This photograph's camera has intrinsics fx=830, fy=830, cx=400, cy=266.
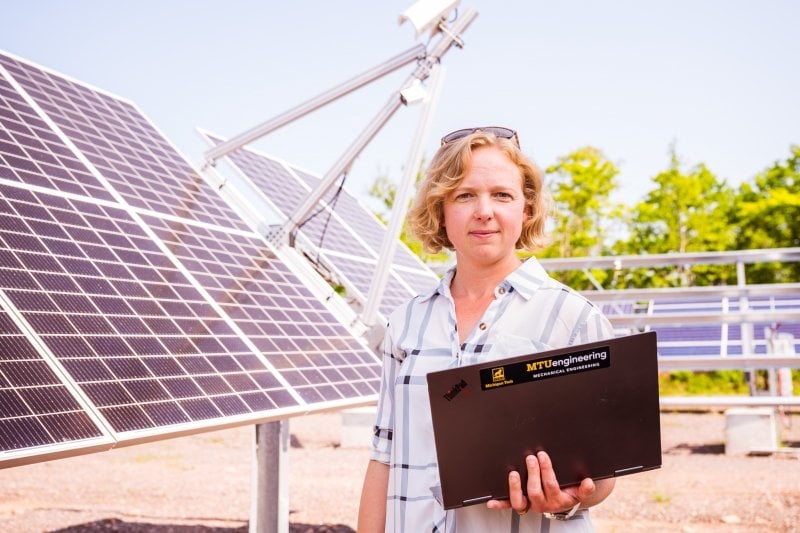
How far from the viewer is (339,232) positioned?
A: 10492 millimetres

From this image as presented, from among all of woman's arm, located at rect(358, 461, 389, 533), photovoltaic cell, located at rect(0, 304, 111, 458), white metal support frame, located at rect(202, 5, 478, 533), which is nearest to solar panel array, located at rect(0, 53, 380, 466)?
photovoltaic cell, located at rect(0, 304, 111, 458)

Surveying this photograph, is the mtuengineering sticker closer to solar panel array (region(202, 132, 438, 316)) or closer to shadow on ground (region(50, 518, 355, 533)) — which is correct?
solar panel array (region(202, 132, 438, 316))

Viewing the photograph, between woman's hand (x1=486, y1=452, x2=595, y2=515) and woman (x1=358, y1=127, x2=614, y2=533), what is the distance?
1 centimetres

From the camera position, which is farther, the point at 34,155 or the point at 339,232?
the point at 339,232

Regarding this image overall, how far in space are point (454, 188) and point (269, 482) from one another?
435 cm

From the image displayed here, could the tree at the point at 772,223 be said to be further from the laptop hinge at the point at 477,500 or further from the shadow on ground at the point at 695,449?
the laptop hinge at the point at 477,500

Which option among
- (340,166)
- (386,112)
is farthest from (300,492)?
(386,112)

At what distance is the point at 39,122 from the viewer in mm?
6840

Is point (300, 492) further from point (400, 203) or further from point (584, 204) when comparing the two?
point (584, 204)

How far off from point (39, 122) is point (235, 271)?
6.60ft

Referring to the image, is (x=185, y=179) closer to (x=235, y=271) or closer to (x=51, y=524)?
(x=235, y=271)

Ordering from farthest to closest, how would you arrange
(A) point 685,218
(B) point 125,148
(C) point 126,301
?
1. (A) point 685,218
2. (B) point 125,148
3. (C) point 126,301

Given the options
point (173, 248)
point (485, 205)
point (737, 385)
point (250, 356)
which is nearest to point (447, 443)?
Answer: point (485, 205)

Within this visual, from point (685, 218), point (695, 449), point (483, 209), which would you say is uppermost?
point (685, 218)
